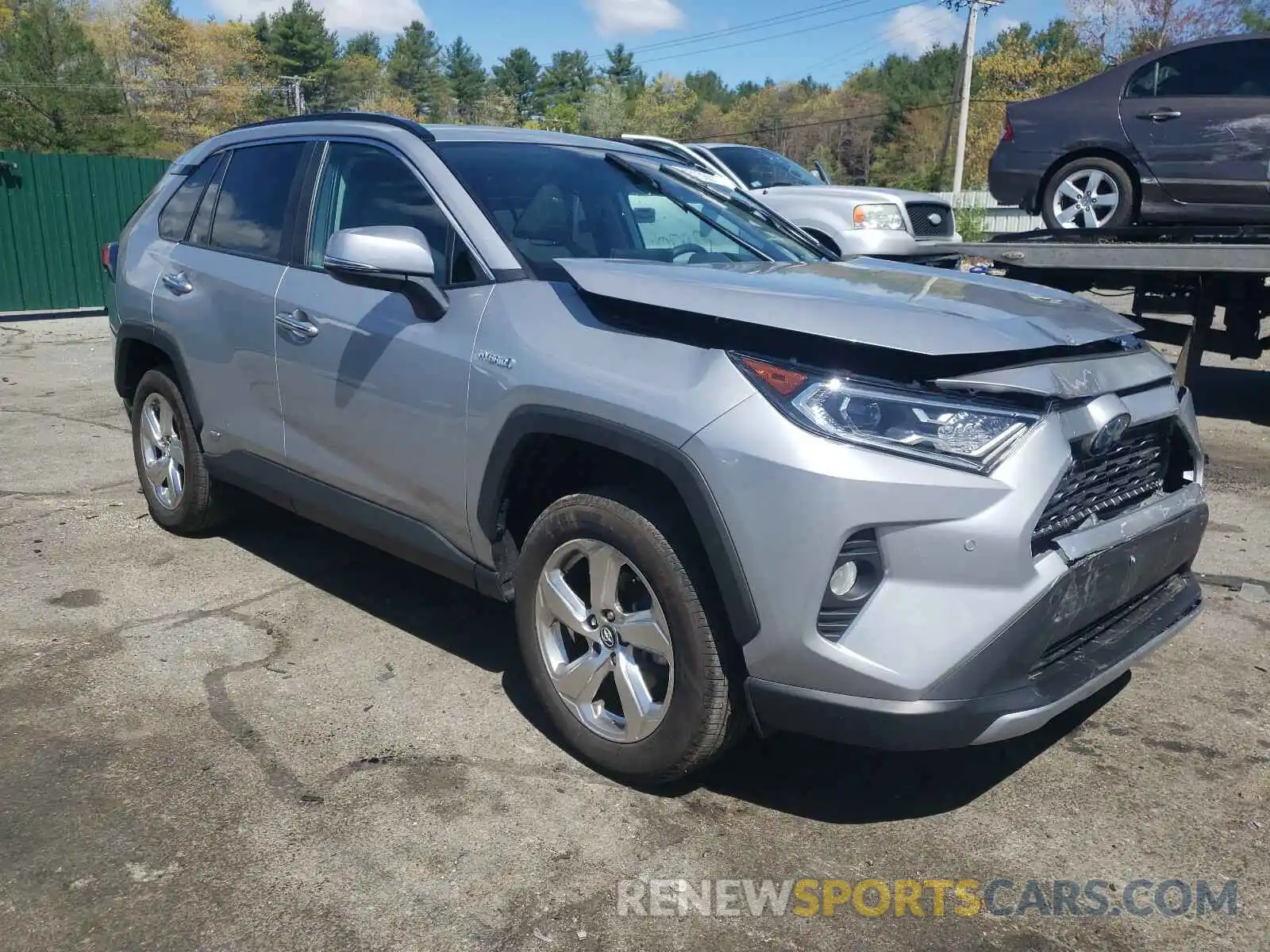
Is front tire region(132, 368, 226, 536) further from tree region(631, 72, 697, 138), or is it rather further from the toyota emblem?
tree region(631, 72, 697, 138)

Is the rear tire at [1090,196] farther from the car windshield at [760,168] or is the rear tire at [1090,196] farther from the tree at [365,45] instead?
the tree at [365,45]

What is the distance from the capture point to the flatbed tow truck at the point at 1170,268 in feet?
24.1

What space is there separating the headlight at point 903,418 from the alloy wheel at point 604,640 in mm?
657

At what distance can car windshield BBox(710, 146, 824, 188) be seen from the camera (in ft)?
38.1

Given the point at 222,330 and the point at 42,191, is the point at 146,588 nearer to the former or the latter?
the point at 222,330

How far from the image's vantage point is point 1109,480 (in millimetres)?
2943

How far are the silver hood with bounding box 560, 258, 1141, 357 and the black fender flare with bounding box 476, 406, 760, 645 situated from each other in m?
0.35

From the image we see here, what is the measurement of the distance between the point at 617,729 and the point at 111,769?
1.48 meters

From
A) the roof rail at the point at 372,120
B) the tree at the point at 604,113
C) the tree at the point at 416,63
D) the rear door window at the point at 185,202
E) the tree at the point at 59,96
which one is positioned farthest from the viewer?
the tree at the point at 416,63

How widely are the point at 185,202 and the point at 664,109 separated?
284 feet

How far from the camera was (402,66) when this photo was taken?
359 feet

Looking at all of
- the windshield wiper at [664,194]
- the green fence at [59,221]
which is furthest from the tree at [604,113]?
the windshield wiper at [664,194]

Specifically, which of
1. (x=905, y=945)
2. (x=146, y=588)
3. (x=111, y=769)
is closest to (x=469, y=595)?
(x=146, y=588)

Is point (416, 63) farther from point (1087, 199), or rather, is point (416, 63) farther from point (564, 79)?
point (1087, 199)
